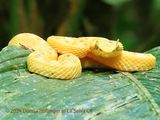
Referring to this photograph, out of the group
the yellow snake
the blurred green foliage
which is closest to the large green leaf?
the yellow snake

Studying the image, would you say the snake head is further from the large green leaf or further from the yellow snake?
the large green leaf

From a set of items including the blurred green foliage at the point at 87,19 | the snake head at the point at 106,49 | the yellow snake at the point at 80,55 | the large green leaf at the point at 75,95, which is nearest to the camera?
the large green leaf at the point at 75,95

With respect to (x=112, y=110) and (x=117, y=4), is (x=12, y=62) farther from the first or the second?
(x=117, y=4)

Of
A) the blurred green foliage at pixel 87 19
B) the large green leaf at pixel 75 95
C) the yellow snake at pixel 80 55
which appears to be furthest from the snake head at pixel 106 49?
the blurred green foliage at pixel 87 19

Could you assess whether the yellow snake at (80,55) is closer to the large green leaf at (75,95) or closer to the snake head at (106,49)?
the snake head at (106,49)

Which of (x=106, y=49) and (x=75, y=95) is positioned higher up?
(x=106, y=49)

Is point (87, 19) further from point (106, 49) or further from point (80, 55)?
point (106, 49)

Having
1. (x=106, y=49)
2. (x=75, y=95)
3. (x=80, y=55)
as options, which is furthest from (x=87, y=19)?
(x=75, y=95)
